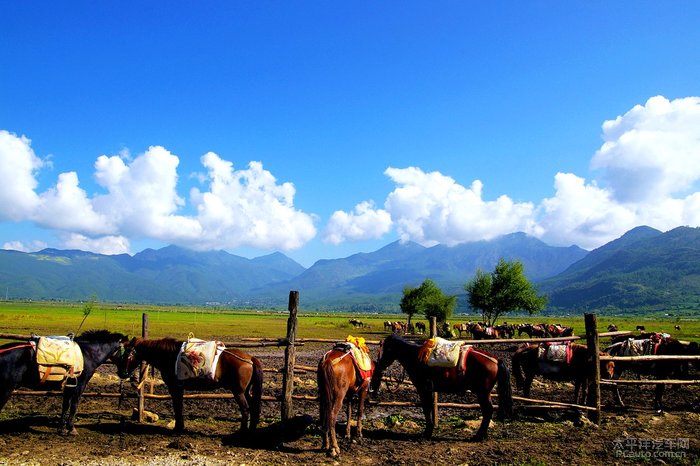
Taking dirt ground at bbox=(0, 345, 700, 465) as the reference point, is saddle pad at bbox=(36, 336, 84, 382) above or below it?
above

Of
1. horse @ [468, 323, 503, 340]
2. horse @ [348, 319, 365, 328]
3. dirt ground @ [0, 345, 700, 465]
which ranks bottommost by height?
horse @ [348, 319, 365, 328]

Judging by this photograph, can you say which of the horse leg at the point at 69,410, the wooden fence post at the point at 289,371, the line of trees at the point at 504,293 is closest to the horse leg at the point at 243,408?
the wooden fence post at the point at 289,371

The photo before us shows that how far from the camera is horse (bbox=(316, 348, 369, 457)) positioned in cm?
712

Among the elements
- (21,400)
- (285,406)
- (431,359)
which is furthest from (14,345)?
(431,359)

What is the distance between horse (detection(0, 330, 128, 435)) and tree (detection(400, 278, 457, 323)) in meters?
44.0

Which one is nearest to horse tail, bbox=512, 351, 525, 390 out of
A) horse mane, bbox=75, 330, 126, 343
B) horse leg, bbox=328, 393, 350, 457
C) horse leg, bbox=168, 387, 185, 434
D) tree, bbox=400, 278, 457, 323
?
horse leg, bbox=328, 393, 350, 457

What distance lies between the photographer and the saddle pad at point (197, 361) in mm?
7754

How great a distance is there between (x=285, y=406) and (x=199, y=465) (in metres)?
2.60

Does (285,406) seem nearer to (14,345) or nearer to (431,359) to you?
(431,359)

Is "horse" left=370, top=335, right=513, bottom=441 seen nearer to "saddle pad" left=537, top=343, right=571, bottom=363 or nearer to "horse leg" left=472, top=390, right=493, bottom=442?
"horse leg" left=472, top=390, right=493, bottom=442

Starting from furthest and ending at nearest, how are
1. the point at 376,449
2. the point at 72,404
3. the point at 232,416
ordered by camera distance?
the point at 232,416, the point at 72,404, the point at 376,449

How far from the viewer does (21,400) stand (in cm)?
1030

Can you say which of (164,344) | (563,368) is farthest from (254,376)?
(563,368)

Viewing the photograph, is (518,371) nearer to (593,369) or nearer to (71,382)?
(593,369)
